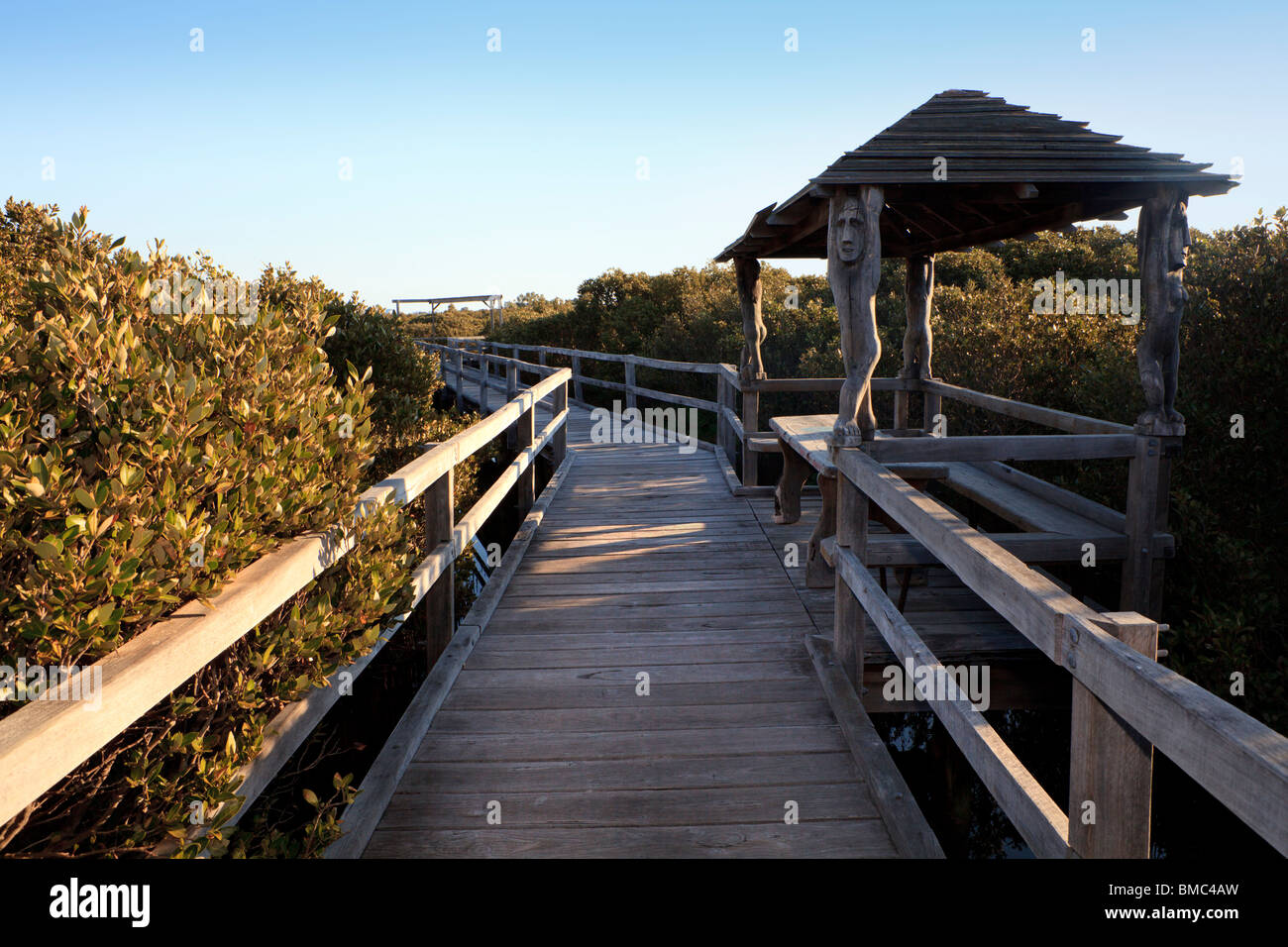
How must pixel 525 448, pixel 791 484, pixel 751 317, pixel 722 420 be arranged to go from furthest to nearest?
pixel 722 420
pixel 751 317
pixel 525 448
pixel 791 484

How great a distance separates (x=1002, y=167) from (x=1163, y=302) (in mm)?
1087

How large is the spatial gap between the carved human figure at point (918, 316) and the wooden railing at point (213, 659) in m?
5.14

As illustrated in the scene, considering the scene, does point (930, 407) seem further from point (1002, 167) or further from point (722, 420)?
point (1002, 167)

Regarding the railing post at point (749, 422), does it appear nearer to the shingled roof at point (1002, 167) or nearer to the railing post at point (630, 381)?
the shingled roof at point (1002, 167)

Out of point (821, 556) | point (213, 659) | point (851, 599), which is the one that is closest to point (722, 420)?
point (821, 556)

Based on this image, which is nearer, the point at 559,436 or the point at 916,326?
the point at 916,326

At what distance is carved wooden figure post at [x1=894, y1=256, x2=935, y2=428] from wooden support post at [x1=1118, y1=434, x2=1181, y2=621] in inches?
121

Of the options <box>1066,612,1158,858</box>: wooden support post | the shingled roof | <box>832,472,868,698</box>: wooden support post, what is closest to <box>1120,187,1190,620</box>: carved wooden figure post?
the shingled roof

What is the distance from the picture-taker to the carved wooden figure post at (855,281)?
4.51 metres

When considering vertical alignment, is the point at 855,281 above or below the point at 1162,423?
above

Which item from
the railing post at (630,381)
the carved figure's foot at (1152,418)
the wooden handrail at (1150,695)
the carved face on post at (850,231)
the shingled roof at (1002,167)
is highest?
the shingled roof at (1002,167)

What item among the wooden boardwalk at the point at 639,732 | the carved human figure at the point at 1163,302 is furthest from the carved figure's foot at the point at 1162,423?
the wooden boardwalk at the point at 639,732

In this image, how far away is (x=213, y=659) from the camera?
1.86 m
